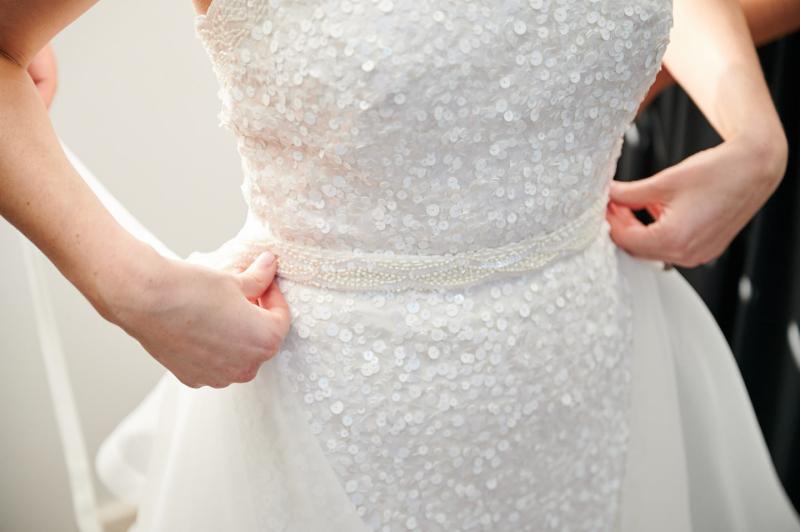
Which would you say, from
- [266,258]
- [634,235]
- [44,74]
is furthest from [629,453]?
[44,74]

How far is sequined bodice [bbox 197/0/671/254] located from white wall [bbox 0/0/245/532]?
88 cm

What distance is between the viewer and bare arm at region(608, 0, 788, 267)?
32.0 inches

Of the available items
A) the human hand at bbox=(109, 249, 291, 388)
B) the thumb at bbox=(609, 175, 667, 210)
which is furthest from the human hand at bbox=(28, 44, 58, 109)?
the thumb at bbox=(609, 175, 667, 210)

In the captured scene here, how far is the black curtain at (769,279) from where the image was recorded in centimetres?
146

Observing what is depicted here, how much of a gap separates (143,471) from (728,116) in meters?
0.77

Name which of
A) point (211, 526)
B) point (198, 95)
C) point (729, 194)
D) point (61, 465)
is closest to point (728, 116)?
point (729, 194)

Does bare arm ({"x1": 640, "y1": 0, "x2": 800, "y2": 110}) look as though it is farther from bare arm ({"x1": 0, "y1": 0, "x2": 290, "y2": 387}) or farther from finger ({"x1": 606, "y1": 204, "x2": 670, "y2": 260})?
bare arm ({"x1": 0, "y1": 0, "x2": 290, "y2": 387})

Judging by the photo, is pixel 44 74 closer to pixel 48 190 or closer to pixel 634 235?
pixel 48 190

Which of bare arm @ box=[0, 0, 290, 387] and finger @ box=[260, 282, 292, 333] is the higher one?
bare arm @ box=[0, 0, 290, 387]

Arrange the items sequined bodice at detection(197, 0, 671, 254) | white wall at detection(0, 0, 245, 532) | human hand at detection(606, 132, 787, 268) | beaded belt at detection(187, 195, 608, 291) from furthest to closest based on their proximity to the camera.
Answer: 1. white wall at detection(0, 0, 245, 532)
2. human hand at detection(606, 132, 787, 268)
3. beaded belt at detection(187, 195, 608, 291)
4. sequined bodice at detection(197, 0, 671, 254)

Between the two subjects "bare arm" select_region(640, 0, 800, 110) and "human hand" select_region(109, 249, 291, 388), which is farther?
"bare arm" select_region(640, 0, 800, 110)

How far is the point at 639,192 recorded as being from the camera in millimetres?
839

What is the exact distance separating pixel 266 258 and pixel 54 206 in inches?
7.1

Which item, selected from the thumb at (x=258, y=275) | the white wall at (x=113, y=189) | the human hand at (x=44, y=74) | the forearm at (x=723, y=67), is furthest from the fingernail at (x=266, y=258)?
the white wall at (x=113, y=189)
